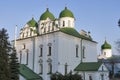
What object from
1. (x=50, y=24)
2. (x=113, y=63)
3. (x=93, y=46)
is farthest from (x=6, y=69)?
(x=113, y=63)

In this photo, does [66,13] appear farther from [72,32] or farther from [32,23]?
[32,23]

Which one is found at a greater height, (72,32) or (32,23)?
(32,23)

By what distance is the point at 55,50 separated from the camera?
135 ft

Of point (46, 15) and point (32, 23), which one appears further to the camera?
point (32, 23)

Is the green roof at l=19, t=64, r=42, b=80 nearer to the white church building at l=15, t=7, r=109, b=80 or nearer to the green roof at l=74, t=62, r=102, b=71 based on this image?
the white church building at l=15, t=7, r=109, b=80

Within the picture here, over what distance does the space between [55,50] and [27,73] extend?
5.94 metres

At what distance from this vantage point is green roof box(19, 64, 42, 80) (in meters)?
40.9

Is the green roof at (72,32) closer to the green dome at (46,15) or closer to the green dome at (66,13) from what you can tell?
the green dome at (66,13)

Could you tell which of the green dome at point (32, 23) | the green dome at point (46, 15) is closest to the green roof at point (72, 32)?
the green dome at point (46, 15)

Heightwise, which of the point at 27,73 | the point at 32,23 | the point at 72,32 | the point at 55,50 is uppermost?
the point at 32,23

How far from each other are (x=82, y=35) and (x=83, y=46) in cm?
322

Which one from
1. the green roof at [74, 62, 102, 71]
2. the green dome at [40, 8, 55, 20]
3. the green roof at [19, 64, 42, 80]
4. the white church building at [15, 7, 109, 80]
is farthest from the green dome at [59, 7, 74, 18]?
the green roof at [19, 64, 42, 80]

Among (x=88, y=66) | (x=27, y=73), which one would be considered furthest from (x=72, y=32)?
(x=27, y=73)

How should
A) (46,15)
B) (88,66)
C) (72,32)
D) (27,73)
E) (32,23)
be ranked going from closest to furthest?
(27,73) < (88,66) < (72,32) < (46,15) < (32,23)
